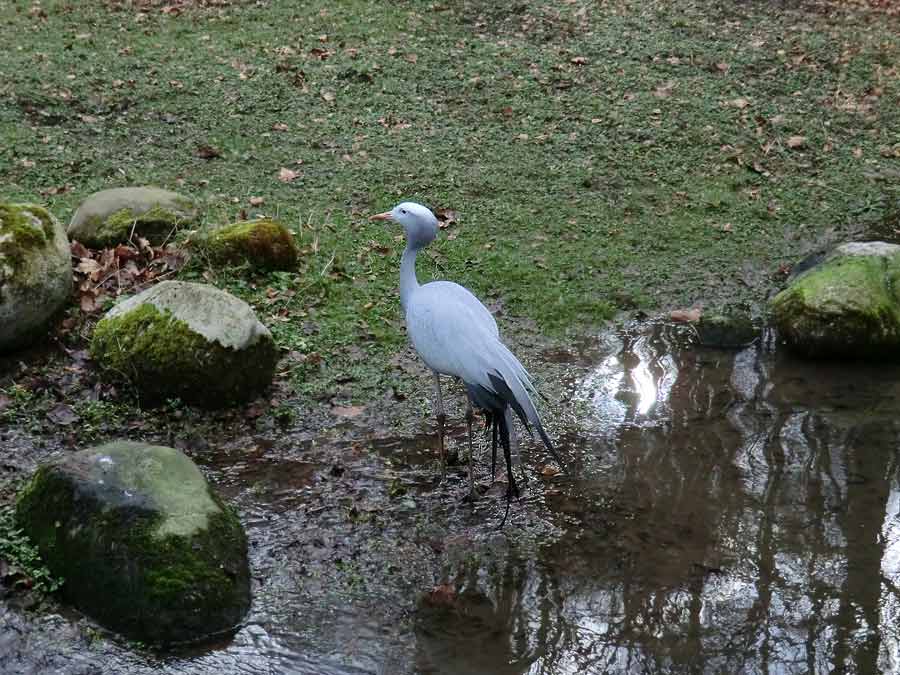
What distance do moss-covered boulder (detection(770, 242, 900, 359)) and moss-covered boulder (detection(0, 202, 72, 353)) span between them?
5.11m

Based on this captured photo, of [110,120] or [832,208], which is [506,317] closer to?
[832,208]

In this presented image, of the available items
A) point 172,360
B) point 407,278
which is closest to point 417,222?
point 407,278

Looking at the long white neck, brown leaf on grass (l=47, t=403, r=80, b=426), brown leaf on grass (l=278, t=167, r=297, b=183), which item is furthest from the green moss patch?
brown leaf on grass (l=278, t=167, r=297, b=183)

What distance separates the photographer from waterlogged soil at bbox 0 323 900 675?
442 centimetres

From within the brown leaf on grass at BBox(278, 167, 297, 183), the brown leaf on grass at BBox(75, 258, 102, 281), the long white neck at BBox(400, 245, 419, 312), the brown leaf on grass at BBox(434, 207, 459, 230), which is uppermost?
the brown leaf on grass at BBox(278, 167, 297, 183)

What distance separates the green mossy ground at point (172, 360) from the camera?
6094 millimetres

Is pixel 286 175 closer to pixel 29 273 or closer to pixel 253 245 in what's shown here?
pixel 253 245

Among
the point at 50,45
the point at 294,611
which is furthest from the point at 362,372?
the point at 50,45

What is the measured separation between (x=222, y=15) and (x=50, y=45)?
234 cm

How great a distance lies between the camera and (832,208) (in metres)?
9.27

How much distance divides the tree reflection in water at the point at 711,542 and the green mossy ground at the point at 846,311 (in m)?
0.16

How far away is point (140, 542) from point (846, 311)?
16.4ft

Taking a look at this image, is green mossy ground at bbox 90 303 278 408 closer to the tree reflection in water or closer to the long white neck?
the long white neck

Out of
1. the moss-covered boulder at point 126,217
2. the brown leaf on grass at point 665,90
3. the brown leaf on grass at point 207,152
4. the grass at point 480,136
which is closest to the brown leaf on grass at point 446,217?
the grass at point 480,136
